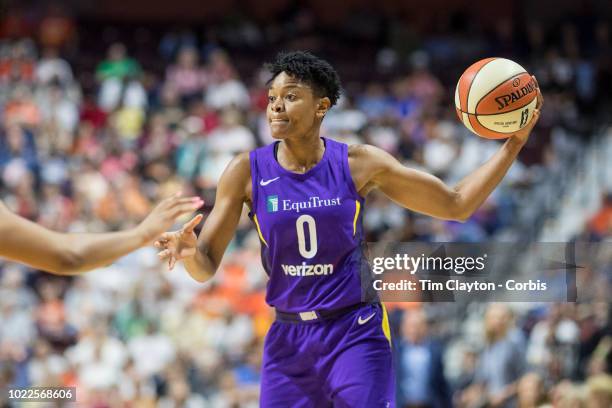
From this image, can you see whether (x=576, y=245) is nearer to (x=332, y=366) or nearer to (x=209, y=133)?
(x=332, y=366)

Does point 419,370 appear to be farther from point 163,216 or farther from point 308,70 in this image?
point 163,216

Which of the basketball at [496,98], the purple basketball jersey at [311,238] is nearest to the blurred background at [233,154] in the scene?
the basketball at [496,98]

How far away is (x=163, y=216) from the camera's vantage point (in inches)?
162

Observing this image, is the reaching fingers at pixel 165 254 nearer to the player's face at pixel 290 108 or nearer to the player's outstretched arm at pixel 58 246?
the player's outstretched arm at pixel 58 246

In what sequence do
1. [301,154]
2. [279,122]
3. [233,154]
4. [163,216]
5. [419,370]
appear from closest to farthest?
1. [163,216]
2. [279,122]
3. [301,154]
4. [419,370]
5. [233,154]

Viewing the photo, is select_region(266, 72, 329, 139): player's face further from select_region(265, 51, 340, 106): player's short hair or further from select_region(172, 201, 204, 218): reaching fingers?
select_region(172, 201, 204, 218): reaching fingers

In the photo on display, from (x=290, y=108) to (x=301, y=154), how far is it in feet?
0.91

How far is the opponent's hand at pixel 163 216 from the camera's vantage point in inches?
159

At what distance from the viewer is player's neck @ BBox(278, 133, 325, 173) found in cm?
528

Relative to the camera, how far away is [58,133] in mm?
13508

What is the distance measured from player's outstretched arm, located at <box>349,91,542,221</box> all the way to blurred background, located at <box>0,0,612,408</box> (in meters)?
2.28

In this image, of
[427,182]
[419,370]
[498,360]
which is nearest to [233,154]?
[419,370]

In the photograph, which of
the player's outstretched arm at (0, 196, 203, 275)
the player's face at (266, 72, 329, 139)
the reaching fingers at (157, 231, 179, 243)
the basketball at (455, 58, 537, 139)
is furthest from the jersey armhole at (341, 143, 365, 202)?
the player's outstretched arm at (0, 196, 203, 275)

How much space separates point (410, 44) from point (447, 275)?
11046 millimetres
